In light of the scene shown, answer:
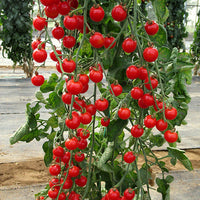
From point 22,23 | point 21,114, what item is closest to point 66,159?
Answer: point 21,114

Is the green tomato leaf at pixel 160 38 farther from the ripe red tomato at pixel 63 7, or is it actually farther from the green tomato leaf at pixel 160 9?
the ripe red tomato at pixel 63 7

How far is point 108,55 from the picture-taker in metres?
0.69

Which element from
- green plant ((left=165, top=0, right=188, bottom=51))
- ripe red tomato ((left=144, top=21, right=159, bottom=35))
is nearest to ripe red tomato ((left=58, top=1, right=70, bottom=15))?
ripe red tomato ((left=144, top=21, right=159, bottom=35))

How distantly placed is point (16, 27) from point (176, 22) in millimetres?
3145

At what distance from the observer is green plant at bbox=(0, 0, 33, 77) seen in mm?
4590

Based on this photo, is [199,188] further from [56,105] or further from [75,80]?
[75,80]

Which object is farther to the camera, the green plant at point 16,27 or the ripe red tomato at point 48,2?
the green plant at point 16,27

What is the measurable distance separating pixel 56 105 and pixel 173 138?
1.11 feet

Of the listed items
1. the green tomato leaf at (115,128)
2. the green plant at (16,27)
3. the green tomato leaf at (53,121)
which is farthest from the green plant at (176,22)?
the green tomato leaf at (115,128)

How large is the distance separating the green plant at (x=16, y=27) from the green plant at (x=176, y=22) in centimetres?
270

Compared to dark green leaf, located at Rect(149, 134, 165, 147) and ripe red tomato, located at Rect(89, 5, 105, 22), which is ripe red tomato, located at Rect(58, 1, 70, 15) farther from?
dark green leaf, located at Rect(149, 134, 165, 147)

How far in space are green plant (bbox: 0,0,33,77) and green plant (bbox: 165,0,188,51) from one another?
270 cm

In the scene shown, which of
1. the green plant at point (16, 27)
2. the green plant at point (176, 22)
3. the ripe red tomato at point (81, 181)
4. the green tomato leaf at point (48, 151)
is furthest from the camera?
the green plant at point (176, 22)

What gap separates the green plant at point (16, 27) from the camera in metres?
4.59
